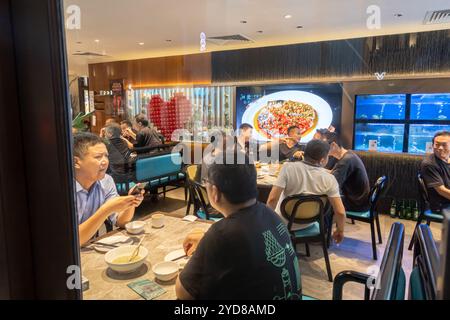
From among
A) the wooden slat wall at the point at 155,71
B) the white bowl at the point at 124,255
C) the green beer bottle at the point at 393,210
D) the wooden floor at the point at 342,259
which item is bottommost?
the wooden floor at the point at 342,259

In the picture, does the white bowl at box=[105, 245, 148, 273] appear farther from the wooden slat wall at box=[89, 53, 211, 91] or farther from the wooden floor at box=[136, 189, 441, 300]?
the wooden slat wall at box=[89, 53, 211, 91]

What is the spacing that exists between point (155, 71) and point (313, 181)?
4.45m

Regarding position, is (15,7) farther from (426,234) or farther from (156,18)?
(156,18)

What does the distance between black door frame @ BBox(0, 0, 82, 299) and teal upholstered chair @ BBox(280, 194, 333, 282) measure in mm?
1799

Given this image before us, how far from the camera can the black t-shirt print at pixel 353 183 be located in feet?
9.77

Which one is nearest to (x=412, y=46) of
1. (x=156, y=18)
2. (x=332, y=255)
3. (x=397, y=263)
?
(x=332, y=255)

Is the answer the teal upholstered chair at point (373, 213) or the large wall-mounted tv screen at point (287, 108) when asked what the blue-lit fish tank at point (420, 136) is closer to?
the large wall-mounted tv screen at point (287, 108)

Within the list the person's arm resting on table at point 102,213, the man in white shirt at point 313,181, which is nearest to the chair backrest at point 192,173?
the man in white shirt at point 313,181

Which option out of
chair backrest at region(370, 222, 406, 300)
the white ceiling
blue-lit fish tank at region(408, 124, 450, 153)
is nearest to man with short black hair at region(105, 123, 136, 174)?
the white ceiling

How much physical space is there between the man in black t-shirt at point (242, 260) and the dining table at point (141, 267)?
0.64ft

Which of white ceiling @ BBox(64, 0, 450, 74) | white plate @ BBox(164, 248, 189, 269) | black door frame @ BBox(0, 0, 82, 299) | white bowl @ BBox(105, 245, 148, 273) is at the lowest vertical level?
white plate @ BBox(164, 248, 189, 269)

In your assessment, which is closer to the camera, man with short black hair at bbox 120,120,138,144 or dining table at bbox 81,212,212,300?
dining table at bbox 81,212,212,300

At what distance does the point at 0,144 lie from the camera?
0.60 m

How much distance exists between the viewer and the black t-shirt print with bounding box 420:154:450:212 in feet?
8.39
